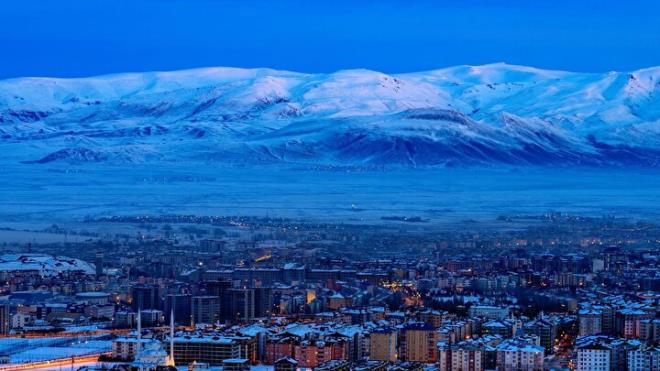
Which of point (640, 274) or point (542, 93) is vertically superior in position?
point (542, 93)

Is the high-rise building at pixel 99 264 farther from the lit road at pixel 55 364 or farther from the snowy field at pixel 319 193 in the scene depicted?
the lit road at pixel 55 364

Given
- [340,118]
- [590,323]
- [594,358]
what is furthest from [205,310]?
[340,118]

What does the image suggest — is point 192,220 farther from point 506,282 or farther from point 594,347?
point 594,347

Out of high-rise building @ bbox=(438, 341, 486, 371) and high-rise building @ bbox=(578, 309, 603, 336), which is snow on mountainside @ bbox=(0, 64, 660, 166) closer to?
high-rise building @ bbox=(578, 309, 603, 336)

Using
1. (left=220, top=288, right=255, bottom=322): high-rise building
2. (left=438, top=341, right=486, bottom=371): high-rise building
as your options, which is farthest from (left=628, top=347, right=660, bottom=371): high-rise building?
(left=220, top=288, right=255, bottom=322): high-rise building

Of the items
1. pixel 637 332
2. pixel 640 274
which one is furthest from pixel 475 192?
pixel 637 332

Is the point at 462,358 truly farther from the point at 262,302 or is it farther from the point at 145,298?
the point at 145,298
